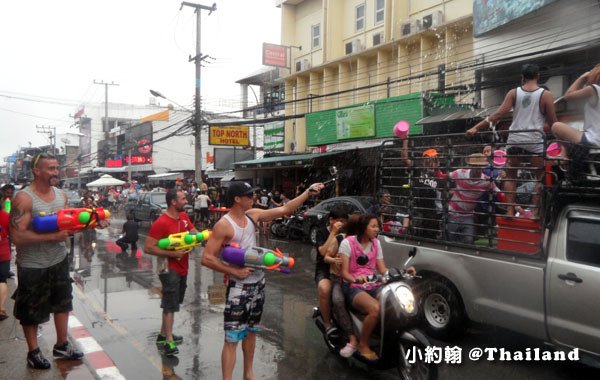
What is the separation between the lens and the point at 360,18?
21938 mm

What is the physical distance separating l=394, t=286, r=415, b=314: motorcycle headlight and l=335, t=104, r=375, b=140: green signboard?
13.7 meters

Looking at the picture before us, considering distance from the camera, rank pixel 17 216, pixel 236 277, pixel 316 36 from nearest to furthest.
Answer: pixel 236 277
pixel 17 216
pixel 316 36

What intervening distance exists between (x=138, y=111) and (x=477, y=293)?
67.6m

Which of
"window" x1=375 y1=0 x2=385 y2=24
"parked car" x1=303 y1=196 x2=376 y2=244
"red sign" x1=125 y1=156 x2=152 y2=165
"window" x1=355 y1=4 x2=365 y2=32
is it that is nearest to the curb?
"parked car" x1=303 y1=196 x2=376 y2=244

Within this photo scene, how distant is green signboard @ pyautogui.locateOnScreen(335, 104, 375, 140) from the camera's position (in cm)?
1758

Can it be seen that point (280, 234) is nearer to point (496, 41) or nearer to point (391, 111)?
point (391, 111)

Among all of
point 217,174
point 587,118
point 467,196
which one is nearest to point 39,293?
point 467,196

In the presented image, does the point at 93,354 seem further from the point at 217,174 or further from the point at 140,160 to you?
the point at 140,160

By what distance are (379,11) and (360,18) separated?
146cm

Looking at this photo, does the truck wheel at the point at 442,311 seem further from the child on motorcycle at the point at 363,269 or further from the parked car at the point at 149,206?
the parked car at the point at 149,206

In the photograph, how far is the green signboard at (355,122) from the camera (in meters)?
17.6

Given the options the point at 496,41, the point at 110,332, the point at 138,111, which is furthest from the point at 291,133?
the point at 138,111

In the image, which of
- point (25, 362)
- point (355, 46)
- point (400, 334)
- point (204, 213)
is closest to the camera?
point (400, 334)

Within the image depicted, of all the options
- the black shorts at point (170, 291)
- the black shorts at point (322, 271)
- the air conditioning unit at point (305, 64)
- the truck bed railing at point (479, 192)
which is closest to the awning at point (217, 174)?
the air conditioning unit at point (305, 64)
